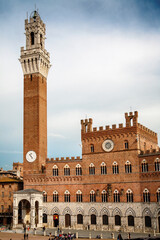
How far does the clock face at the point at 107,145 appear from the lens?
2191 inches

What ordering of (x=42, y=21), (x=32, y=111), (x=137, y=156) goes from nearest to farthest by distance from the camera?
1. (x=137, y=156)
2. (x=32, y=111)
3. (x=42, y=21)

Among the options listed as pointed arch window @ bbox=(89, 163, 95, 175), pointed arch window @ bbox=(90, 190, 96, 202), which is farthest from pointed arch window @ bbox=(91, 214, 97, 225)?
pointed arch window @ bbox=(89, 163, 95, 175)

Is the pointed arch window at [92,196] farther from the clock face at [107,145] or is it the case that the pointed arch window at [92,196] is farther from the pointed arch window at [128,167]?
the clock face at [107,145]

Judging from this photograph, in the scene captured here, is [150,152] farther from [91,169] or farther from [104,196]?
[91,169]

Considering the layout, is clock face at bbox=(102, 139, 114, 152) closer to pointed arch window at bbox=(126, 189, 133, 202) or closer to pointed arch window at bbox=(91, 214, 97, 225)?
pointed arch window at bbox=(126, 189, 133, 202)

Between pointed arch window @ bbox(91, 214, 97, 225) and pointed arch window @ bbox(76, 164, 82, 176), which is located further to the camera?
pointed arch window @ bbox(76, 164, 82, 176)

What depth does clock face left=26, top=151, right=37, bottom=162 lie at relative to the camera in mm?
60500

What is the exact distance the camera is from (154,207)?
49594mm

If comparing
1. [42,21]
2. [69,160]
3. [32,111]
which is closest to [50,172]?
[69,160]

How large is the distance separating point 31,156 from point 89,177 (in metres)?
12.6

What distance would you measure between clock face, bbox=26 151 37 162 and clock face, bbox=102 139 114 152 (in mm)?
13970

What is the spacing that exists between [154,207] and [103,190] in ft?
31.2

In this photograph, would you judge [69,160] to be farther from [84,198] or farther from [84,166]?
[84,198]

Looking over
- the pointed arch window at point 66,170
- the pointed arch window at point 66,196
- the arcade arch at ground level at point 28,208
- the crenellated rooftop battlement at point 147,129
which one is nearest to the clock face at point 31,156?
the arcade arch at ground level at point 28,208
